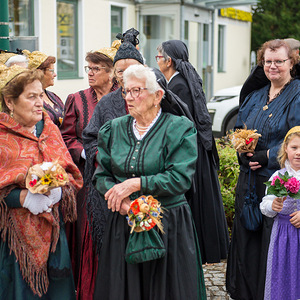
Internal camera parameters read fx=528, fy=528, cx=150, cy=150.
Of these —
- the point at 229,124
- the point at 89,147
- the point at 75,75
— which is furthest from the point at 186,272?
the point at 75,75

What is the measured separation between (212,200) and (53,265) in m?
2.21

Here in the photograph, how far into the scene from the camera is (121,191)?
10.7 feet

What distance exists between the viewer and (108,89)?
4766 millimetres

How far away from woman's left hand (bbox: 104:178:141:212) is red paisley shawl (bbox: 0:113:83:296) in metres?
0.47

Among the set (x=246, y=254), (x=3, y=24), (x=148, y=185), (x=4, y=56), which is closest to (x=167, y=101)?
(x=148, y=185)

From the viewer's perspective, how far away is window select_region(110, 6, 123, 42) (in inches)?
573

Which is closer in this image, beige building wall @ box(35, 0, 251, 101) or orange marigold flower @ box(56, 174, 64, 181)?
orange marigold flower @ box(56, 174, 64, 181)

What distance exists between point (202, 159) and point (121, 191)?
219cm

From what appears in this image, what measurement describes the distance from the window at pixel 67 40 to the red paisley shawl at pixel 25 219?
9441 mm

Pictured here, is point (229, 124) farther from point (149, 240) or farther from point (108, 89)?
point (149, 240)

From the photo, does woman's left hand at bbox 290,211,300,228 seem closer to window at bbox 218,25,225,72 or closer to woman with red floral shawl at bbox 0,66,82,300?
woman with red floral shawl at bbox 0,66,82,300

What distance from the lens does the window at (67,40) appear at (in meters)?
12.6

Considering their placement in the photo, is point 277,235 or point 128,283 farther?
point 277,235

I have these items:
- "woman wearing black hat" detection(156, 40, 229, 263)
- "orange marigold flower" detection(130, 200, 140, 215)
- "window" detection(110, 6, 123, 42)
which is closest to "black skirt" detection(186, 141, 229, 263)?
"woman wearing black hat" detection(156, 40, 229, 263)
